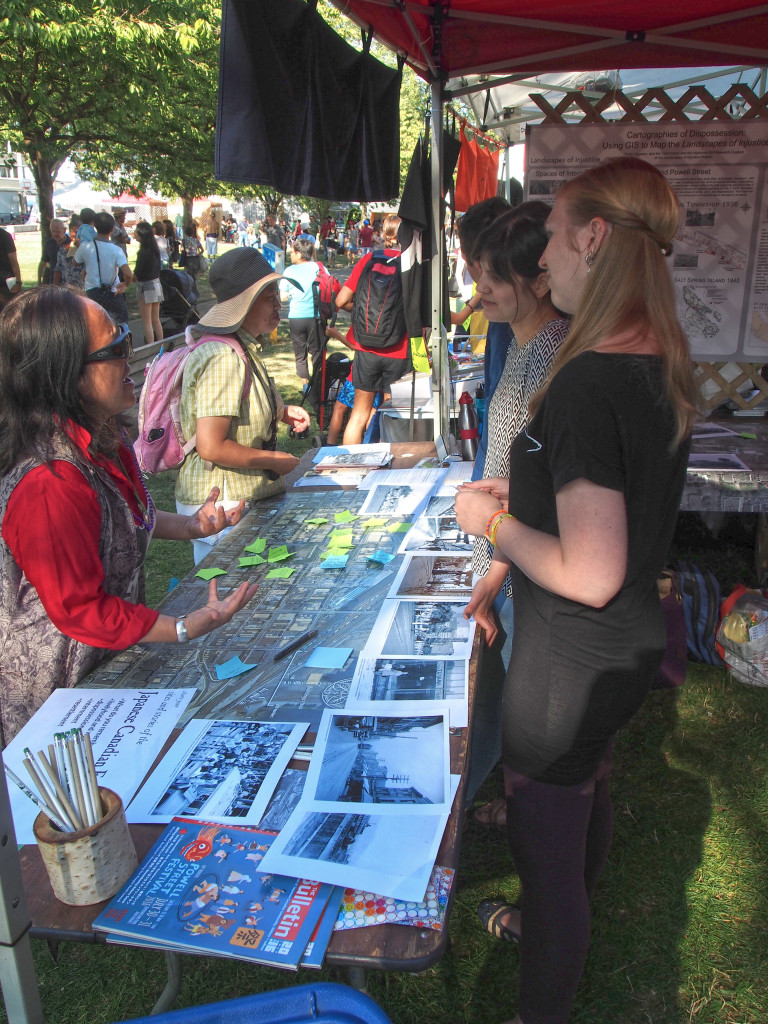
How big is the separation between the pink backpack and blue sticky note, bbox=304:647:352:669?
3.52 ft

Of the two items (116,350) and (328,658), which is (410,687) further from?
(116,350)

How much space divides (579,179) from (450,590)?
1.08 meters

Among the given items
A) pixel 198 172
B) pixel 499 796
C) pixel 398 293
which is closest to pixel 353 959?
pixel 499 796

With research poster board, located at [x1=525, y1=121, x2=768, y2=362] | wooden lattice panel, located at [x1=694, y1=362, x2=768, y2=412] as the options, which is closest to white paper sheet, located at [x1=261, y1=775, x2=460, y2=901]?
research poster board, located at [x1=525, y1=121, x2=768, y2=362]

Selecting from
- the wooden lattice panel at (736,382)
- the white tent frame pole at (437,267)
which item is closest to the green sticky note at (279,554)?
the white tent frame pole at (437,267)

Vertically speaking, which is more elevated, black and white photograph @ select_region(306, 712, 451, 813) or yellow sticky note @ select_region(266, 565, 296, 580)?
yellow sticky note @ select_region(266, 565, 296, 580)

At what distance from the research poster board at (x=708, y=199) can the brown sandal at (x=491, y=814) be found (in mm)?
2382

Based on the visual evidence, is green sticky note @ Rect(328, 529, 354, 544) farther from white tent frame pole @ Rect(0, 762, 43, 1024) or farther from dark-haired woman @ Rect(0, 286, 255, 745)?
white tent frame pole @ Rect(0, 762, 43, 1024)

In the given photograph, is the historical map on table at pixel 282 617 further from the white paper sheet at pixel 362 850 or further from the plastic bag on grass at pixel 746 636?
the plastic bag on grass at pixel 746 636

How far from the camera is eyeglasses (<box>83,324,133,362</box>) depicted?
1618 millimetres

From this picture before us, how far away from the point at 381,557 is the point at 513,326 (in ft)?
2.53

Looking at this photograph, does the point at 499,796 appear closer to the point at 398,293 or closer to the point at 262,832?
the point at 262,832

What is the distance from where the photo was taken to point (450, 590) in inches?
78.7

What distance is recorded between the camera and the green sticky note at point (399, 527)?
7.99 ft
